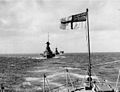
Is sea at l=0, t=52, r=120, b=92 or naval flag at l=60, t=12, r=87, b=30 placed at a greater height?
naval flag at l=60, t=12, r=87, b=30

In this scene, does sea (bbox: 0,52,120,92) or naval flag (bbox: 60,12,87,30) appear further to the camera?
sea (bbox: 0,52,120,92)

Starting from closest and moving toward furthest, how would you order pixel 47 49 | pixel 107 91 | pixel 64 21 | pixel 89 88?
pixel 107 91
pixel 89 88
pixel 64 21
pixel 47 49

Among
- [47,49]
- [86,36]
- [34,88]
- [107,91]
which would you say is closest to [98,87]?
[107,91]

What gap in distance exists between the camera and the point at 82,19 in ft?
59.4

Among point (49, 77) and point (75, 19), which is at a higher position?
point (75, 19)

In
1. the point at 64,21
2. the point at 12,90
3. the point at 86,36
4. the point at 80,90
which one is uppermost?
the point at 64,21

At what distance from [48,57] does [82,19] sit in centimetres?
14423

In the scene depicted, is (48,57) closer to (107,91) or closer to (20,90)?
(20,90)

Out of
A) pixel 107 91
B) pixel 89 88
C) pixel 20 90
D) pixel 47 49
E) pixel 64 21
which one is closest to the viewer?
pixel 107 91

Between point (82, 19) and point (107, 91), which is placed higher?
point (82, 19)

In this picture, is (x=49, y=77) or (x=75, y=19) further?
(x=49, y=77)

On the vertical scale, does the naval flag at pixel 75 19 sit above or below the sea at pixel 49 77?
above

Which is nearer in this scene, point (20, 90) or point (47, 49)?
point (20, 90)

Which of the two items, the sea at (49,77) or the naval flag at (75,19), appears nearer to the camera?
the naval flag at (75,19)
